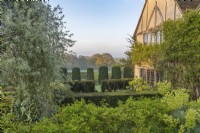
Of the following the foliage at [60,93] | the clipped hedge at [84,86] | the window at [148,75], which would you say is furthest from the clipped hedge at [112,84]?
the foliage at [60,93]

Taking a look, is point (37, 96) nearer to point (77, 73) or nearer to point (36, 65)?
point (36, 65)

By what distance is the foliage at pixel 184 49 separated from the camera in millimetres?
21672

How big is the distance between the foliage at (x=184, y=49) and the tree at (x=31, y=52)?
385 inches

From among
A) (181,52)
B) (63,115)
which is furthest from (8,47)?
(181,52)

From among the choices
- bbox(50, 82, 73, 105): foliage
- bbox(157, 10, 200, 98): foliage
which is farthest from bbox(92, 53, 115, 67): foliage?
bbox(50, 82, 73, 105): foliage

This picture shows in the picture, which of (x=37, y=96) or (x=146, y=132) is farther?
(x=37, y=96)

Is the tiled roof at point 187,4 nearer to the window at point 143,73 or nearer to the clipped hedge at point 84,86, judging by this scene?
the window at point 143,73

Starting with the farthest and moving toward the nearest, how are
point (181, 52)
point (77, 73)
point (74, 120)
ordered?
point (77, 73) → point (181, 52) → point (74, 120)

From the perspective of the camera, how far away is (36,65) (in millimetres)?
13695

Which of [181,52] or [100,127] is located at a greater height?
[181,52]

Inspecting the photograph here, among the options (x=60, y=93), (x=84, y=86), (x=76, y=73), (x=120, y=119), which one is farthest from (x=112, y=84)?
(x=120, y=119)

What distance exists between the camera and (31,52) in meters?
13.3

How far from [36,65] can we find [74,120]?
762cm

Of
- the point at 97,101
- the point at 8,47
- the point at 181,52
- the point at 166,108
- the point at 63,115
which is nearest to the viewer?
the point at 63,115
